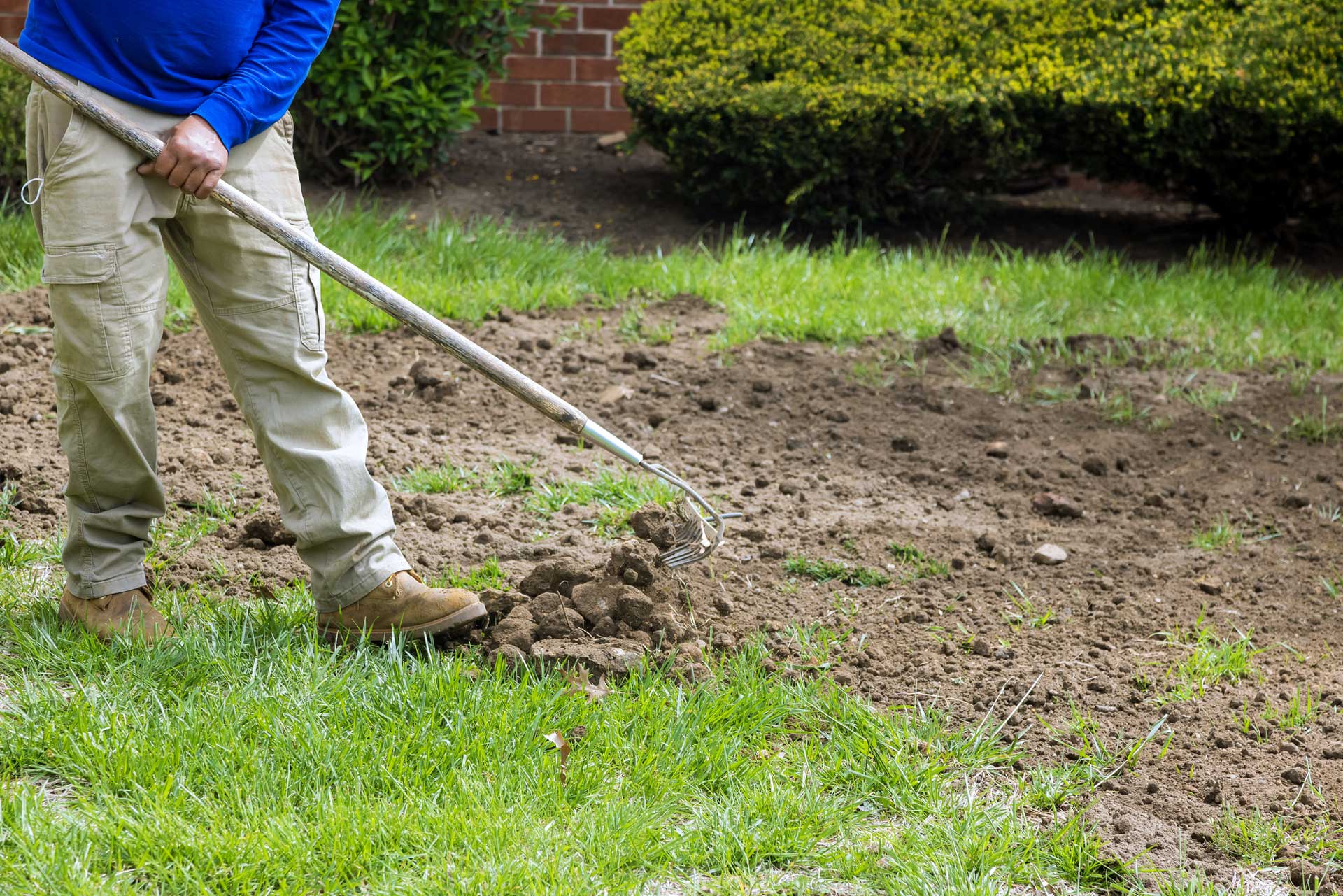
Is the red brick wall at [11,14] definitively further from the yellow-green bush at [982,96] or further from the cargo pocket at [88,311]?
the cargo pocket at [88,311]

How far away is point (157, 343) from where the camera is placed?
8.94ft

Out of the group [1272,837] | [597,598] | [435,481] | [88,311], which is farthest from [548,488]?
[1272,837]

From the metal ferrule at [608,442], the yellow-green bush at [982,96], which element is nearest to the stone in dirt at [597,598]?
the metal ferrule at [608,442]

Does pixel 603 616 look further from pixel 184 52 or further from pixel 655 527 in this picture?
pixel 184 52

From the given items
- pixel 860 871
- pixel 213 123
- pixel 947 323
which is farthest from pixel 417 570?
pixel 947 323

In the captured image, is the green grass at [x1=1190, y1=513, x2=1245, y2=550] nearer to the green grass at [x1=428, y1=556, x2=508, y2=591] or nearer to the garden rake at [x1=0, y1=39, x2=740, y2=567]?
the garden rake at [x1=0, y1=39, x2=740, y2=567]

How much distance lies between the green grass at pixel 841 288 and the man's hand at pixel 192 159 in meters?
2.52

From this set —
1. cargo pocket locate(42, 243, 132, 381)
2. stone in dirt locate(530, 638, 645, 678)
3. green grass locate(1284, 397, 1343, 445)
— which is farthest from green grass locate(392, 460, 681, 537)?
green grass locate(1284, 397, 1343, 445)

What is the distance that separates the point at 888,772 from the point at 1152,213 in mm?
6318

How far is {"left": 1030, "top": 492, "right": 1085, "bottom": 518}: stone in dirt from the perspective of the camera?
3984 mm

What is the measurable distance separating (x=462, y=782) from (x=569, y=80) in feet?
21.1

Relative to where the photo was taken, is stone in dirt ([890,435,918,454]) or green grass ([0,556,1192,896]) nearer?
green grass ([0,556,1192,896])

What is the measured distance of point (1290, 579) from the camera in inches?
141

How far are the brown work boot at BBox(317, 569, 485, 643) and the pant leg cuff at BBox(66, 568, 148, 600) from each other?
482mm
